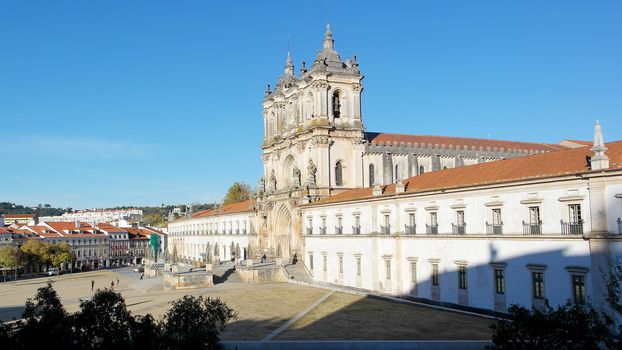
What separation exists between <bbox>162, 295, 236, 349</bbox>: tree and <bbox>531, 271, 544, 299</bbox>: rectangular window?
19.9 metres

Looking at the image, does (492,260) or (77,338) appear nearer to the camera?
(77,338)

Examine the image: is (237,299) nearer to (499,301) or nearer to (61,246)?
(499,301)

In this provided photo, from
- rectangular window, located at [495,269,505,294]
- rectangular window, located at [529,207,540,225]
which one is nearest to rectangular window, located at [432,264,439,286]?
rectangular window, located at [495,269,505,294]

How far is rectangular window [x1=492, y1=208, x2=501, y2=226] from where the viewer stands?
34.1 m

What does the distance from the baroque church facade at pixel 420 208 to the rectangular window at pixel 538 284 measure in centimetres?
8

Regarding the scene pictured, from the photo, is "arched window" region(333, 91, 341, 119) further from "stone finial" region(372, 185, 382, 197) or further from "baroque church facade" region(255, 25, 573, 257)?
"stone finial" region(372, 185, 382, 197)

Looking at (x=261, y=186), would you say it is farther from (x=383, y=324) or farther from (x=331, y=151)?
(x=383, y=324)

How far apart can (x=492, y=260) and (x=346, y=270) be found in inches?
707

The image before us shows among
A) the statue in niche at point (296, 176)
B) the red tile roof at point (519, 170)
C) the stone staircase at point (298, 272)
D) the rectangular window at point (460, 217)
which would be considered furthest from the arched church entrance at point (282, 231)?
the rectangular window at point (460, 217)

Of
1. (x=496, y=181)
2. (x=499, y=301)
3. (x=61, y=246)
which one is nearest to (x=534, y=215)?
(x=496, y=181)

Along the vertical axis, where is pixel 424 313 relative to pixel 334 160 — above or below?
below

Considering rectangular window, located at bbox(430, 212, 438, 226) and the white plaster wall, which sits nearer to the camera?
the white plaster wall

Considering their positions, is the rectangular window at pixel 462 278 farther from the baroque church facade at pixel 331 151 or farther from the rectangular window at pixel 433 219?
the baroque church facade at pixel 331 151

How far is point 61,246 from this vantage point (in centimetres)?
10525
